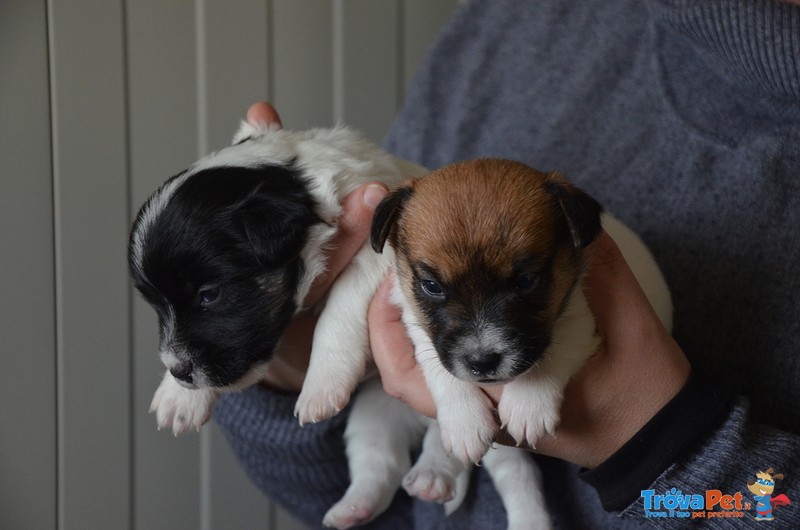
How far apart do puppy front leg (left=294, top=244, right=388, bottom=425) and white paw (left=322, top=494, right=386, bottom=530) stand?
1.40 feet

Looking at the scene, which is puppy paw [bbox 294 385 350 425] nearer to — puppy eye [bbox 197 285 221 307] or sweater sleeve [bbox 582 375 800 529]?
puppy eye [bbox 197 285 221 307]

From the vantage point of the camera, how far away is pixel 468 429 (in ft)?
5.07

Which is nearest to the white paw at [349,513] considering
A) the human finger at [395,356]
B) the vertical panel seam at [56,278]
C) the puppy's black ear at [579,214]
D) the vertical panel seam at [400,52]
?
the human finger at [395,356]

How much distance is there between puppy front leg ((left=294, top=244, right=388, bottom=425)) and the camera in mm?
1717

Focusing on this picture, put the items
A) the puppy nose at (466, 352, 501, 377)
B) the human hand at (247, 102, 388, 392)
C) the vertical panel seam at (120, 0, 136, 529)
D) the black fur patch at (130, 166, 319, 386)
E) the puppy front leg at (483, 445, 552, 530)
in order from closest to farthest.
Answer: the puppy nose at (466, 352, 501, 377), the black fur patch at (130, 166, 319, 386), the human hand at (247, 102, 388, 392), the puppy front leg at (483, 445, 552, 530), the vertical panel seam at (120, 0, 136, 529)

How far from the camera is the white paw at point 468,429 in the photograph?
1.54m

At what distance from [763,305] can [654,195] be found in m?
0.44

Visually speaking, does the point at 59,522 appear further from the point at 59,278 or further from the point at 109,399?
the point at 59,278

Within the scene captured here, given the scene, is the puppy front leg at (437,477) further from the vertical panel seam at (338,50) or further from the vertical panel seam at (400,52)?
the vertical panel seam at (400,52)

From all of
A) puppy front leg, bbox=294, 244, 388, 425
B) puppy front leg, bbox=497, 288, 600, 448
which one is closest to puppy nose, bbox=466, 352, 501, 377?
puppy front leg, bbox=497, 288, 600, 448

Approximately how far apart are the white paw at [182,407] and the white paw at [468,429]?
2.13 ft

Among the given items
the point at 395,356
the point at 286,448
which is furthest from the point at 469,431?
the point at 286,448

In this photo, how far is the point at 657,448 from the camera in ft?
5.05

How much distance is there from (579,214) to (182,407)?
3.60ft
